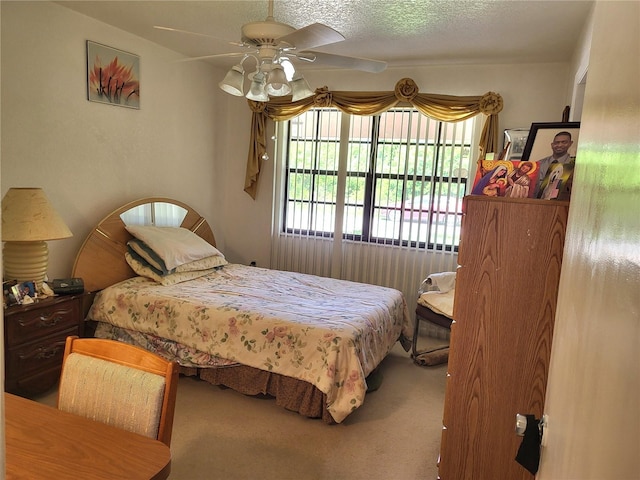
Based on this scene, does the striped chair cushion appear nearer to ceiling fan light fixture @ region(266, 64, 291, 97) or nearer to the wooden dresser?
the wooden dresser

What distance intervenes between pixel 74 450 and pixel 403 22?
9.70 ft

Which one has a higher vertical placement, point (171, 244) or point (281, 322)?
point (171, 244)

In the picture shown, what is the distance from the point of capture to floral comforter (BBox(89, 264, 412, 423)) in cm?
272

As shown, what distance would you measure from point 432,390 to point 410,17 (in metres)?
2.53

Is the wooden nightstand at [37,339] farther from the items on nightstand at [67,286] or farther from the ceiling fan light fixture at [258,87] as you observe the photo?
the ceiling fan light fixture at [258,87]

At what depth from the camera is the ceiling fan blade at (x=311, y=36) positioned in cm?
202

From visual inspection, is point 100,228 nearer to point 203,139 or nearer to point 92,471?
point 203,139

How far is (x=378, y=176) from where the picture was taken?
4.48 m

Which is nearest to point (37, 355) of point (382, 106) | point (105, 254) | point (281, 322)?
point (105, 254)

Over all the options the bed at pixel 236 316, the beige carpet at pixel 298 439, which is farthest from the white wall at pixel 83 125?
the beige carpet at pixel 298 439

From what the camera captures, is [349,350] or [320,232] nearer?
[349,350]

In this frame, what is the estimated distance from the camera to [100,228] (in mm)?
3531

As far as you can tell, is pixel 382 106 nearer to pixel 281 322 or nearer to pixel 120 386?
pixel 281 322

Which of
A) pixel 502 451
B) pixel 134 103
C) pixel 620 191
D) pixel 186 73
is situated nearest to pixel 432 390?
pixel 502 451
